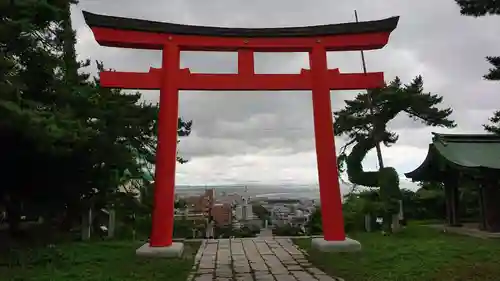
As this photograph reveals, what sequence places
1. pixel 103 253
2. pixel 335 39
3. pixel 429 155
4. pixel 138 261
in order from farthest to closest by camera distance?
1. pixel 429 155
2. pixel 335 39
3. pixel 103 253
4. pixel 138 261

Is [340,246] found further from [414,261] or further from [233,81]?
[233,81]

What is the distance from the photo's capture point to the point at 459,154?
14.1m

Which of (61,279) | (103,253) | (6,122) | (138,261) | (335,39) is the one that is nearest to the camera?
(61,279)

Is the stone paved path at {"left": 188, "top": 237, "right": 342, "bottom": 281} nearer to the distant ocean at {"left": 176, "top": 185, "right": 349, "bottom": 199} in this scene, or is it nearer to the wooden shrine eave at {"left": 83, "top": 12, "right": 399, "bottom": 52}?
the wooden shrine eave at {"left": 83, "top": 12, "right": 399, "bottom": 52}

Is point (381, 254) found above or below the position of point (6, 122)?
below

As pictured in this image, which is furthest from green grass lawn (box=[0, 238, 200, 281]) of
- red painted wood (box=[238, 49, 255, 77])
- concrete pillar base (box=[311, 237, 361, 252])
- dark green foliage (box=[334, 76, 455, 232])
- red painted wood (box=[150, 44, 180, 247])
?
dark green foliage (box=[334, 76, 455, 232])

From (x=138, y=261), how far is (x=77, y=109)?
345cm

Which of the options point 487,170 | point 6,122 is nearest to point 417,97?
point 487,170

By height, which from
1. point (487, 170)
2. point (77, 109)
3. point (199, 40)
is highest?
point (199, 40)

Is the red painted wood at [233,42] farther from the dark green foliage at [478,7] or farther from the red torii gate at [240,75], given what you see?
the dark green foliage at [478,7]

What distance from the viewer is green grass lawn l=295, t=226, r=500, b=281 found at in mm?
6457

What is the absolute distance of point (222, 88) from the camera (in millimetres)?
9227

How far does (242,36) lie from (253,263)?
444 cm

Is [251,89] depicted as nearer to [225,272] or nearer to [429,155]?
[225,272]
